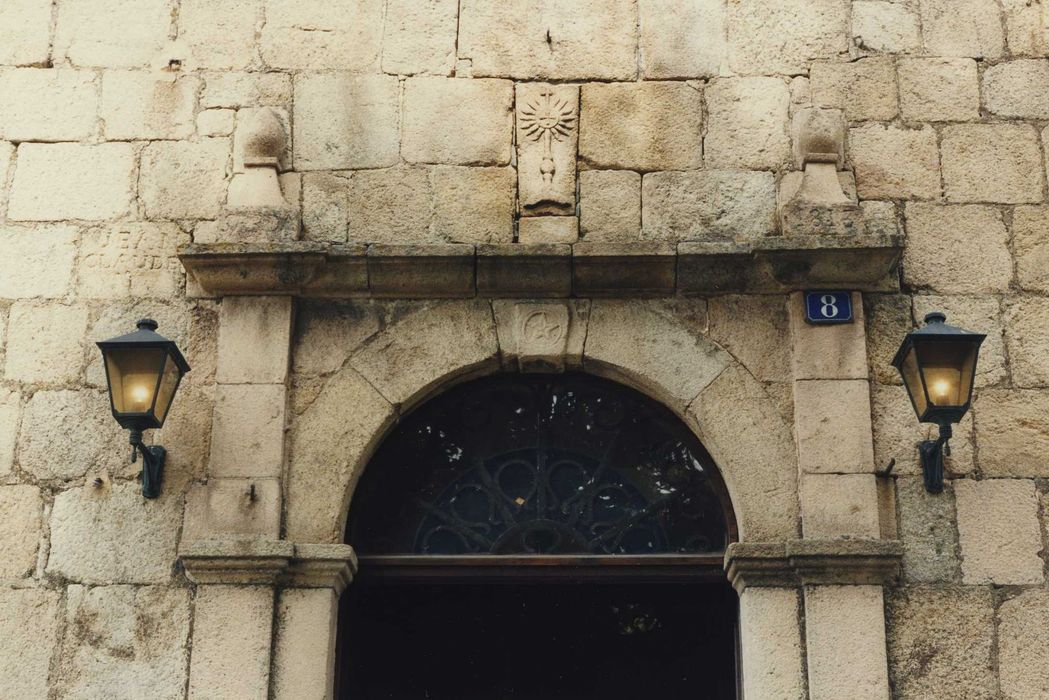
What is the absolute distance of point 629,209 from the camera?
6.20 metres

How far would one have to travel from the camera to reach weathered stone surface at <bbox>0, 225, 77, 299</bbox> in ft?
20.2

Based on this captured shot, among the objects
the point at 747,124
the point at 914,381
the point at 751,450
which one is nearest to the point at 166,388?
the point at 751,450

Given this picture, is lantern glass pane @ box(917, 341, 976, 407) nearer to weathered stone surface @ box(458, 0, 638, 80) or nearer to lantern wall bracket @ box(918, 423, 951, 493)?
lantern wall bracket @ box(918, 423, 951, 493)

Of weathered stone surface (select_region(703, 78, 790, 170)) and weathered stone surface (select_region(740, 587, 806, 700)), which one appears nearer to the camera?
weathered stone surface (select_region(740, 587, 806, 700))

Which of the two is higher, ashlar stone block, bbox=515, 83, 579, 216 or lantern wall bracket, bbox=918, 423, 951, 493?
ashlar stone block, bbox=515, 83, 579, 216

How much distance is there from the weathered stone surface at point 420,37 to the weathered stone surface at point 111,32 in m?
1.05

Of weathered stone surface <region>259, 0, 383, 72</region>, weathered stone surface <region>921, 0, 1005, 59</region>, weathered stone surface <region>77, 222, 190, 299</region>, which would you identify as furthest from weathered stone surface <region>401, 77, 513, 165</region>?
weathered stone surface <region>921, 0, 1005, 59</region>

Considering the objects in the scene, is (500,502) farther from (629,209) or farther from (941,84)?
(941,84)

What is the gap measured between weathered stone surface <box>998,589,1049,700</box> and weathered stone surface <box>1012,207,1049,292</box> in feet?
4.41

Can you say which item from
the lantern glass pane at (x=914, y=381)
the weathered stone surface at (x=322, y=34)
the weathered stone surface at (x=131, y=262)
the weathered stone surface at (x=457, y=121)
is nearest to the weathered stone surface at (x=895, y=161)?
the lantern glass pane at (x=914, y=381)

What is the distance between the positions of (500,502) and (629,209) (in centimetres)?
139

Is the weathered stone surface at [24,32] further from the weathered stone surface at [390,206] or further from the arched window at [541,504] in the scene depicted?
the arched window at [541,504]

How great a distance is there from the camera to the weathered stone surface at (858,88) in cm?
634

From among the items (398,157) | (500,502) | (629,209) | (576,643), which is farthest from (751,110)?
(576,643)
